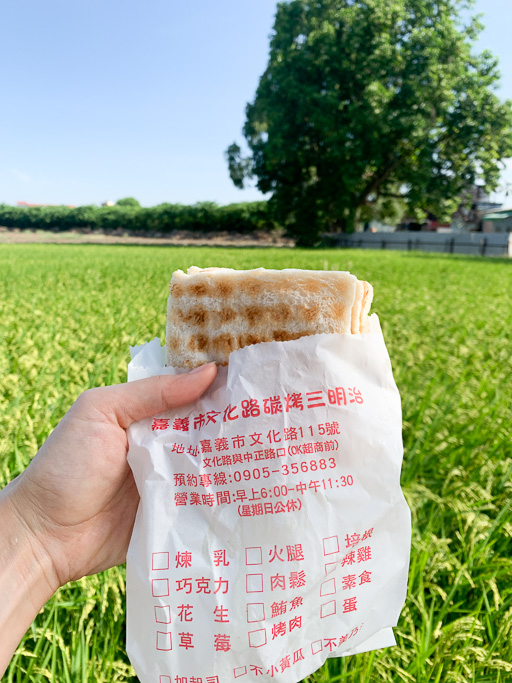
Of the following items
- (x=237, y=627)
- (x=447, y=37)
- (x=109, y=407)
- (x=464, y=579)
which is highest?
(x=447, y=37)

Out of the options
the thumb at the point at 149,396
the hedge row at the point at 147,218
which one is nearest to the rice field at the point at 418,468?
the thumb at the point at 149,396

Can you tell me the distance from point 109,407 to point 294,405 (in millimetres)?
521

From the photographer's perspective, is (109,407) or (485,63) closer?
(109,407)

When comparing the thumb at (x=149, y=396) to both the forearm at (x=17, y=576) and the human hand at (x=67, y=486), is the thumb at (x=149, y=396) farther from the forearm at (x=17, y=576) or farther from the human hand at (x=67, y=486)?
the forearm at (x=17, y=576)

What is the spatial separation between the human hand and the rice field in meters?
0.36

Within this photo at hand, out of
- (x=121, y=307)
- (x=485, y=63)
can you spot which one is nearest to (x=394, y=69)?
(x=485, y=63)

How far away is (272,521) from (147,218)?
183 ft

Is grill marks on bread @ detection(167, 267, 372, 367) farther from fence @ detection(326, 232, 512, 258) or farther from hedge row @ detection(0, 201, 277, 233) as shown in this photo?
hedge row @ detection(0, 201, 277, 233)

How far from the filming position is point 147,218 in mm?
54406

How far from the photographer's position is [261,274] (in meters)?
1.44

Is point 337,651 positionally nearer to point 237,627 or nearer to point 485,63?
point 237,627

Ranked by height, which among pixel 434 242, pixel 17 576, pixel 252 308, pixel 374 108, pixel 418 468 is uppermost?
pixel 374 108

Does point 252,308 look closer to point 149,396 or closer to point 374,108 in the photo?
point 149,396

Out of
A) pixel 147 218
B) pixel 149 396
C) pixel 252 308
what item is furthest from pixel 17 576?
pixel 147 218
